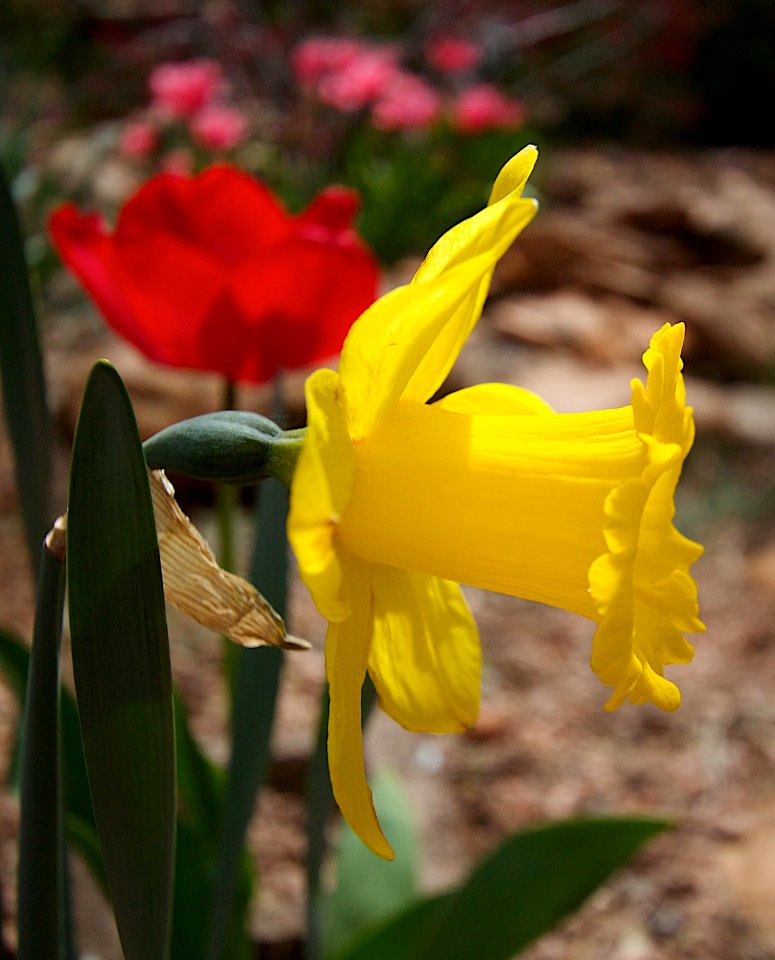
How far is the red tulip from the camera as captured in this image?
84 centimetres

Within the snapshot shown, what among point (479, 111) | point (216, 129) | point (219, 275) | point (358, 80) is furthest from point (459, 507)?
point (479, 111)

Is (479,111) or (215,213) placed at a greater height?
(215,213)

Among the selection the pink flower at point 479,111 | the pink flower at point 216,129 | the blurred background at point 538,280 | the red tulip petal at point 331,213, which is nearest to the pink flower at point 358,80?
the blurred background at point 538,280

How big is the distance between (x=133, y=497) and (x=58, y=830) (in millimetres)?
220

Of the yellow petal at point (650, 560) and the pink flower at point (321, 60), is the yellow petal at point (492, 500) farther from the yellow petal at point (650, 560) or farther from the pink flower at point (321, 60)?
the pink flower at point (321, 60)

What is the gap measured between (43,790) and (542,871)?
1.50ft

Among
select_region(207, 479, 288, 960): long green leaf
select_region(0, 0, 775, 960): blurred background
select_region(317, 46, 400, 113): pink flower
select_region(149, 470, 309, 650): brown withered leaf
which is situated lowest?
select_region(0, 0, 775, 960): blurred background

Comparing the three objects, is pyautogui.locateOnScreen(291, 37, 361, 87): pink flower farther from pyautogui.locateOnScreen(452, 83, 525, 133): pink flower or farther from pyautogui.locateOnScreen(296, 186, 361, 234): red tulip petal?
pyautogui.locateOnScreen(296, 186, 361, 234): red tulip petal

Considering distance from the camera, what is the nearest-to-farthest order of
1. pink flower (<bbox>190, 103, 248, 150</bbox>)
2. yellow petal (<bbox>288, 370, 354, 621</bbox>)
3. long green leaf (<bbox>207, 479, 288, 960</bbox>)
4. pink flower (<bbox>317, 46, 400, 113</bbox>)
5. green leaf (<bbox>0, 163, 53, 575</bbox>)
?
yellow petal (<bbox>288, 370, 354, 621</bbox>), green leaf (<bbox>0, 163, 53, 575</bbox>), long green leaf (<bbox>207, 479, 288, 960</bbox>), pink flower (<bbox>190, 103, 248, 150</bbox>), pink flower (<bbox>317, 46, 400, 113</bbox>)

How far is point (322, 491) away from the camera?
365mm

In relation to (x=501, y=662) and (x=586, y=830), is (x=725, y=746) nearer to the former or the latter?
(x=501, y=662)

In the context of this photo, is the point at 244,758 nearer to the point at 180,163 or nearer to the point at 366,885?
the point at 366,885

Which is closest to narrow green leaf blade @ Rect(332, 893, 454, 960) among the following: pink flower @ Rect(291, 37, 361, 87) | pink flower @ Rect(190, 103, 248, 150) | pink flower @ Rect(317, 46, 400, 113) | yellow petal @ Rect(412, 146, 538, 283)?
yellow petal @ Rect(412, 146, 538, 283)

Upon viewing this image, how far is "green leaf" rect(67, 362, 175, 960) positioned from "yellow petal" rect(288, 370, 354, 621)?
0.08 meters
